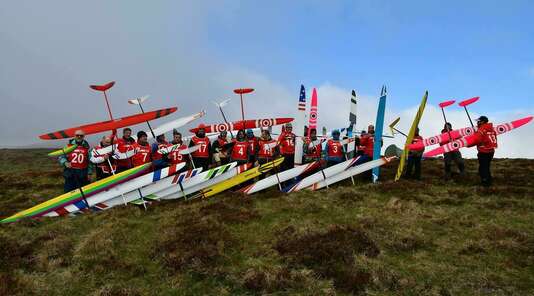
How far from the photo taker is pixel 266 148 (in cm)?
1353

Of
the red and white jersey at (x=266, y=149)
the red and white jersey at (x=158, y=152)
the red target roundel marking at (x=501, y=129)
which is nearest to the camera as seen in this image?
the red target roundel marking at (x=501, y=129)

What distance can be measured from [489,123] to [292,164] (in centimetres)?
733

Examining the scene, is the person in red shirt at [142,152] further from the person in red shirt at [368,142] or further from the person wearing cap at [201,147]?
the person in red shirt at [368,142]

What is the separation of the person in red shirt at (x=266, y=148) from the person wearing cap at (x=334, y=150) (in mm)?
2222

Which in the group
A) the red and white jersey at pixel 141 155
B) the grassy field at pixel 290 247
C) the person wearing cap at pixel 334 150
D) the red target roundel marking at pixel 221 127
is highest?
the red target roundel marking at pixel 221 127

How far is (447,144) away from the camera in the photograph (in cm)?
1281

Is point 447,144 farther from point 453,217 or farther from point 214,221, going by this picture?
point 214,221

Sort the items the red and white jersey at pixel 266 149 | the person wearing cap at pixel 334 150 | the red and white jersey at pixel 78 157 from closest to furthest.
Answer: the red and white jersey at pixel 78 157
the red and white jersey at pixel 266 149
the person wearing cap at pixel 334 150

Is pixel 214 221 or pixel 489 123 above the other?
pixel 489 123

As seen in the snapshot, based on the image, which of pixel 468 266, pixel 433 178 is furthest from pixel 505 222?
pixel 433 178

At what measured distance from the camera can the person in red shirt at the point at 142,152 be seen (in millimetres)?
12547

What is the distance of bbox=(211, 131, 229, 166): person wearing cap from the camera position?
48.4 ft

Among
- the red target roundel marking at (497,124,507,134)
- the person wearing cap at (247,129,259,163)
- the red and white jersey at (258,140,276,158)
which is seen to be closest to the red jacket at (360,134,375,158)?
the red and white jersey at (258,140,276,158)

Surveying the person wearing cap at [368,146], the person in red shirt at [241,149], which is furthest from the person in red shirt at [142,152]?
the person wearing cap at [368,146]
